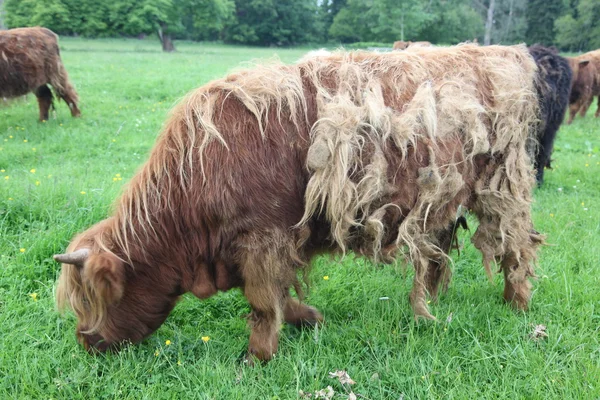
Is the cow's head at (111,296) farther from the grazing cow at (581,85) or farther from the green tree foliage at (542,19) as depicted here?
the green tree foliage at (542,19)

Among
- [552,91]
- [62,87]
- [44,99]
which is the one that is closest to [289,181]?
[552,91]

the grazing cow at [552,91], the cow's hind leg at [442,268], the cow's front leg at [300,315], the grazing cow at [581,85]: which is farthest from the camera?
the grazing cow at [581,85]

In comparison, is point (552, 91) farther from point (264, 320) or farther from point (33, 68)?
point (33, 68)

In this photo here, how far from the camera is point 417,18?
49.6 metres

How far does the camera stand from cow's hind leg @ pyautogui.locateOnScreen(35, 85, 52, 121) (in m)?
9.43

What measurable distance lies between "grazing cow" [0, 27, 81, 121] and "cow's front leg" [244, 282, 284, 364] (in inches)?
329

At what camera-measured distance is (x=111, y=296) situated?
261 cm

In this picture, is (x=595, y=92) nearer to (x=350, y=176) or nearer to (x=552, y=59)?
(x=552, y=59)

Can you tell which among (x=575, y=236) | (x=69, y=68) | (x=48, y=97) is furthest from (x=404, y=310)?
(x=69, y=68)

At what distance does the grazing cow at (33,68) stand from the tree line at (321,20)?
2598 cm

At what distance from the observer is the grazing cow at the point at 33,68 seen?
29.2 feet

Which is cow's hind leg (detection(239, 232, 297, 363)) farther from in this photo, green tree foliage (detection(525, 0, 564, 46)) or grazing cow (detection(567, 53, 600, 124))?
green tree foliage (detection(525, 0, 564, 46))

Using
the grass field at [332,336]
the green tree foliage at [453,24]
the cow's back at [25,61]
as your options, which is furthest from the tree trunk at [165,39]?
the grass field at [332,336]

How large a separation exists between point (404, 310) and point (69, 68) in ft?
55.0
